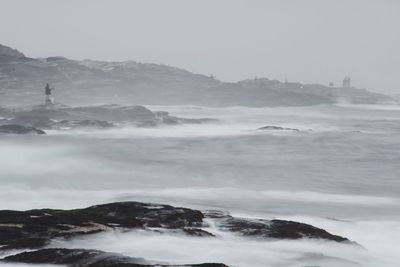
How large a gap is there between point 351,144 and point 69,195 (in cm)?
3378

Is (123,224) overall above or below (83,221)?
below

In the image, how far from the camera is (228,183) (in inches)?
1066

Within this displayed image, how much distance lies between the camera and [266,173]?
3094 cm

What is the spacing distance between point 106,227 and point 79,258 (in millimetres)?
1926

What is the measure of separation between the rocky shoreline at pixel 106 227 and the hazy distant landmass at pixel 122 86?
81.0 meters

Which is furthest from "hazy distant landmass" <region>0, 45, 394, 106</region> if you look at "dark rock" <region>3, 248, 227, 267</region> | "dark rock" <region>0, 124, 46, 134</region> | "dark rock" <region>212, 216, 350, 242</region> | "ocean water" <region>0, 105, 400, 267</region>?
"dark rock" <region>3, 248, 227, 267</region>

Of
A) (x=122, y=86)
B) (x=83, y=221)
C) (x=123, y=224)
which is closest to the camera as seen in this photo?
(x=83, y=221)

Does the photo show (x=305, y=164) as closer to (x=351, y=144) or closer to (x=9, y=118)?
(x=351, y=144)

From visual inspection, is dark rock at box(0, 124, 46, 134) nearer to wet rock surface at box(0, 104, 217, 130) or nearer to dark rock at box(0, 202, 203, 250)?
wet rock surface at box(0, 104, 217, 130)

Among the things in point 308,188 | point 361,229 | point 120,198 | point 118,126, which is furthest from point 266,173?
point 118,126

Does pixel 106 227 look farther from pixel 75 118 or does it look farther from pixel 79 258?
pixel 75 118

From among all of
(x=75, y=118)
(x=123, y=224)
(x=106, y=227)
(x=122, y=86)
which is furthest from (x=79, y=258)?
(x=122, y=86)

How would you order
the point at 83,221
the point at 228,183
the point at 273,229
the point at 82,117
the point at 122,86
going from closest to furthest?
1. the point at 83,221
2. the point at 273,229
3. the point at 228,183
4. the point at 82,117
5. the point at 122,86

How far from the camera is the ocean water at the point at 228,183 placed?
34.4ft
